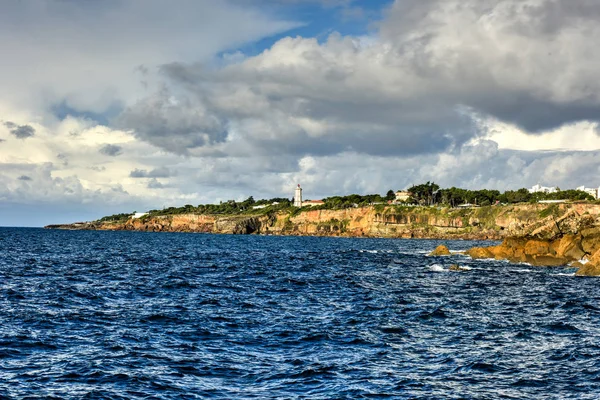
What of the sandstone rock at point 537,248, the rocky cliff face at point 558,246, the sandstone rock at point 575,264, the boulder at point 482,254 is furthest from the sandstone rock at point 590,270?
the boulder at point 482,254

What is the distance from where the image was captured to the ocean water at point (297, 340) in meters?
19.5

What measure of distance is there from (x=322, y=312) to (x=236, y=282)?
19.3 metres

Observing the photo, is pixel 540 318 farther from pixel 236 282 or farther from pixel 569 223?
pixel 569 223

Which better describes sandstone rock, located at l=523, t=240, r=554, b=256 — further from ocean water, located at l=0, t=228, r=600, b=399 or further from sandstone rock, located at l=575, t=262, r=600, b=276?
ocean water, located at l=0, t=228, r=600, b=399

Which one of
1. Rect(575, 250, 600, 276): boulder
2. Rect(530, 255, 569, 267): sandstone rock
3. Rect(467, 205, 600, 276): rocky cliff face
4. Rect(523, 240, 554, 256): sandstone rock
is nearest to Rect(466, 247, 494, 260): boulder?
Rect(467, 205, 600, 276): rocky cliff face

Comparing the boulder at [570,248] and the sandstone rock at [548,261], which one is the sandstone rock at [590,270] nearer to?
the sandstone rock at [548,261]

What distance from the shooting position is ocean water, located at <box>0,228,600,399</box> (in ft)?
64.1

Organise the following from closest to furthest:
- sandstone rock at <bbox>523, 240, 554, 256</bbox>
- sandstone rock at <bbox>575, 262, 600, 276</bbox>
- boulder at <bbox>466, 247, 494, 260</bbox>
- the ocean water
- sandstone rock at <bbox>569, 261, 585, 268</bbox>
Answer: the ocean water
sandstone rock at <bbox>575, 262, 600, 276</bbox>
sandstone rock at <bbox>569, 261, 585, 268</bbox>
sandstone rock at <bbox>523, 240, 554, 256</bbox>
boulder at <bbox>466, 247, 494, 260</bbox>

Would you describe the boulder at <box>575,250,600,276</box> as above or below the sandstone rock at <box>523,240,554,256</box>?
below

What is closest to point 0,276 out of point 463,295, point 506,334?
point 463,295

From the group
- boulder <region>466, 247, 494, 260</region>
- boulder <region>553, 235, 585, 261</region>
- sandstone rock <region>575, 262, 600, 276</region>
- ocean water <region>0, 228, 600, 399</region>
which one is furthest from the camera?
boulder <region>466, 247, 494, 260</region>

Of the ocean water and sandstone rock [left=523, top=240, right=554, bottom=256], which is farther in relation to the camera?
sandstone rock [left=523, top=240, right=554, bottom=256]

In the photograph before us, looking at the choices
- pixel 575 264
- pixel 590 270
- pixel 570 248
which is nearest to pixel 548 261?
pixel 570 248

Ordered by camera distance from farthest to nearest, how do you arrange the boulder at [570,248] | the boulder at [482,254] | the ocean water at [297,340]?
the boulder at [482,254] < the boulder at [570,248] < the ocean water at [297,340]
